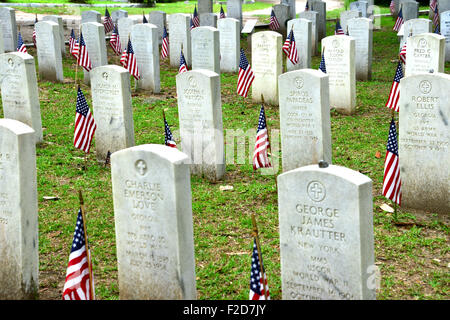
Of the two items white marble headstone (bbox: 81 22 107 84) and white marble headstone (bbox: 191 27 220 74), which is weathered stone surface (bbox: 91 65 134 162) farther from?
white marble headstone (bbox: 81 22 107 84)

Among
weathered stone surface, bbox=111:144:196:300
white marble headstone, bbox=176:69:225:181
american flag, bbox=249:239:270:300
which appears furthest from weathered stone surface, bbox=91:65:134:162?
american flag, bbox=249:239:270:300

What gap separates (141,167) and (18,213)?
49.5 inches

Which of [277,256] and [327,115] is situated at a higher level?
[327,115]

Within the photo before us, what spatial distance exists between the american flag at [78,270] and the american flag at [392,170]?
12.5ft

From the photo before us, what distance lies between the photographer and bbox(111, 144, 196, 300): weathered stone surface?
5.82 meters

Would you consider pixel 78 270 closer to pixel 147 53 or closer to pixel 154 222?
pixel 154 222

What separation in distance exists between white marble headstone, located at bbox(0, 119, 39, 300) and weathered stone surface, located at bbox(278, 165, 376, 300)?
234 centimetres

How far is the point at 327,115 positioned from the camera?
8883 mm

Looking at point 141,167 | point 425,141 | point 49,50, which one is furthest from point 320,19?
point 141,167

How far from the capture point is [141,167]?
594cm

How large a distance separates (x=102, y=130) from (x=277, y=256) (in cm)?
440
